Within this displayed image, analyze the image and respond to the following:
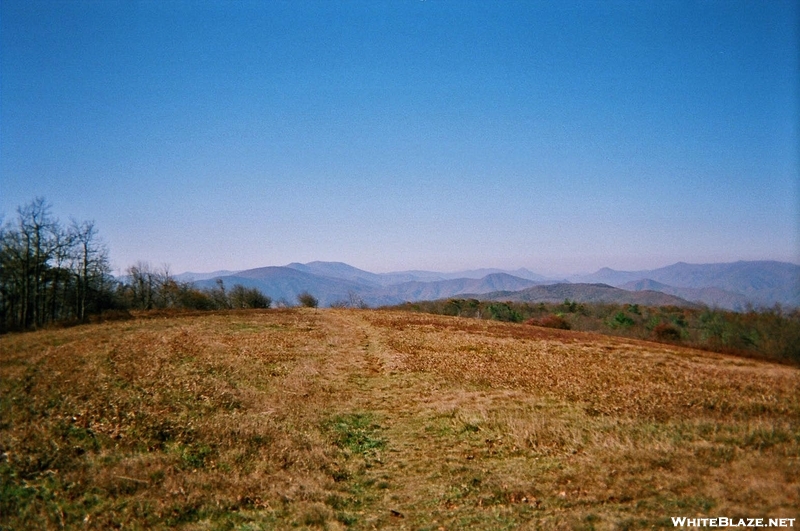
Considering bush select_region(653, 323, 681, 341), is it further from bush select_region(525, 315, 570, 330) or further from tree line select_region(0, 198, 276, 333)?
tree line select_region(0, 198, 276, 333)

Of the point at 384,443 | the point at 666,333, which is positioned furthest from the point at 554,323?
the point at 384,443

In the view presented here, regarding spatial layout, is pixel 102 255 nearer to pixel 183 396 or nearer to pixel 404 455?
pixel 183 396

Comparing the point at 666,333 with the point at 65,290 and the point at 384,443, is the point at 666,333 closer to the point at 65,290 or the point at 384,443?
the point at 384,443

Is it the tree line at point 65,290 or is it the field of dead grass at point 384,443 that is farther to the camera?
the tree line at point 65,290

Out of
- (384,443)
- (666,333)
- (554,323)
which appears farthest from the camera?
(554,323)

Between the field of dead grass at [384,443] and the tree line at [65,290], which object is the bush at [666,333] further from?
the tree line at [65,290]

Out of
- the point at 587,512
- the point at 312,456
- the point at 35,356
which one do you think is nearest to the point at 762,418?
the point at 587,512

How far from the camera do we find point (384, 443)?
491 inches

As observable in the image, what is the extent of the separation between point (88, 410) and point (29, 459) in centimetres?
397

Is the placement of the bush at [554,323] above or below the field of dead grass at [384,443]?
below

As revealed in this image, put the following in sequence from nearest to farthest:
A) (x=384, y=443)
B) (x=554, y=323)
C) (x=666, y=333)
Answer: (x=384, y=443) → (x=666, y=333) → (x=554, y=323)

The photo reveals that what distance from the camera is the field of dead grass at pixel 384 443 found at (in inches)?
303

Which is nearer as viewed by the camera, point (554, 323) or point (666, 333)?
point (666, 333)

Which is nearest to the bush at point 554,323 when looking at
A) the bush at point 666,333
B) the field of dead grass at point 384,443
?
the bush at point 666,333
